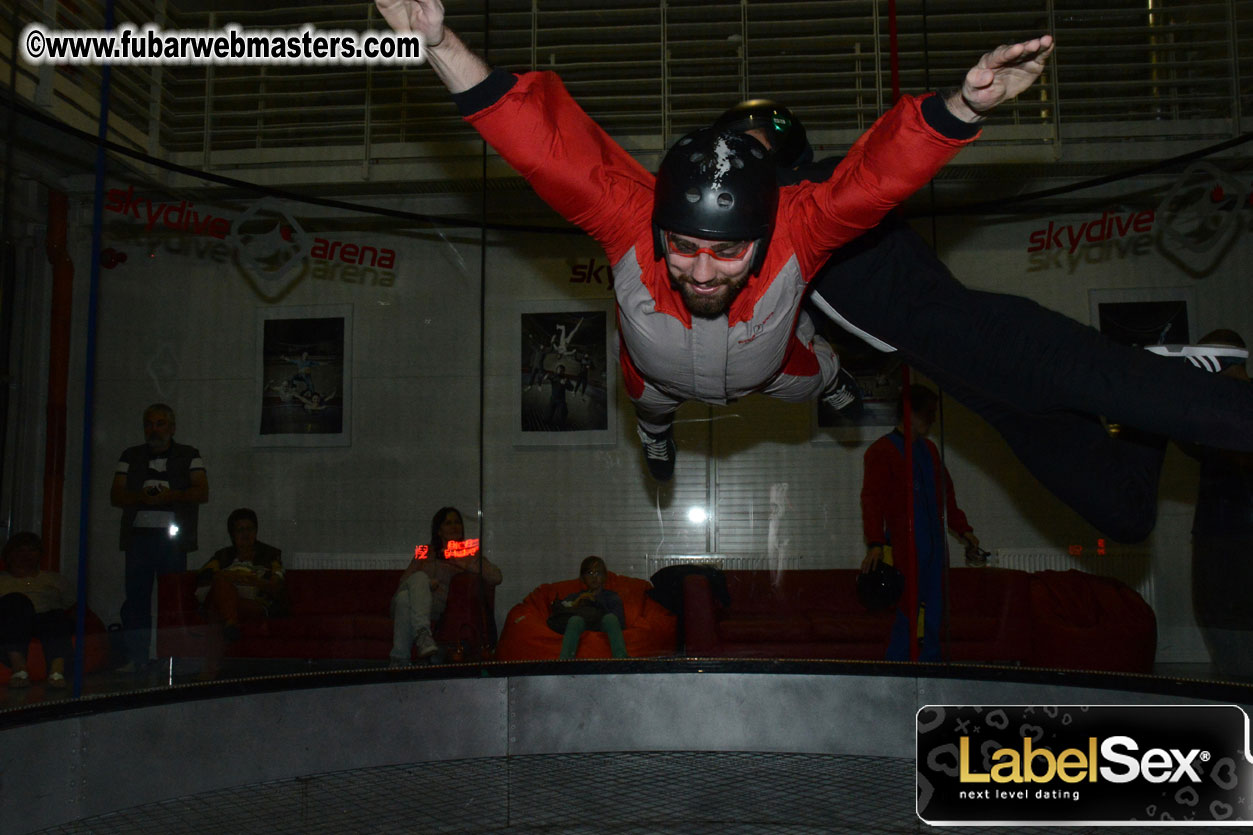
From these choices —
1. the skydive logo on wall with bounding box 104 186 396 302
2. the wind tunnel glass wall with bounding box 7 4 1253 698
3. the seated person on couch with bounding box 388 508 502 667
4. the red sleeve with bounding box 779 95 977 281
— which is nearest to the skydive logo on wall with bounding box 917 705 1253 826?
the wind tunnel glass wall with bounding box 7 4 1253 698

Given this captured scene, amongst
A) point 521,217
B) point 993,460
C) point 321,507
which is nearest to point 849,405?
point 993,460

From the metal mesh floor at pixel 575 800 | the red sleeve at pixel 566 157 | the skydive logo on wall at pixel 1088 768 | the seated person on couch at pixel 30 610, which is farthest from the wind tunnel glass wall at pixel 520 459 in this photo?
the red sleeve at pixel 566 157

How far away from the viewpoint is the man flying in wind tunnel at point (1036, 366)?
1.77m

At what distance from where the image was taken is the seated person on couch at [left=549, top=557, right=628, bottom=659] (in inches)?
157

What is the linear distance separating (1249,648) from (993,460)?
1.25 metres

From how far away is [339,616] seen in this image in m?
4.07

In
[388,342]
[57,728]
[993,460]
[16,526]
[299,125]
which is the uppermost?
[299,125]

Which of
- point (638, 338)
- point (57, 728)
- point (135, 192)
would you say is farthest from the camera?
point (135, 192)

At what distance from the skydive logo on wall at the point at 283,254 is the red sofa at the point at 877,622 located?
6.93 ft

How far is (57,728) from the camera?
2.45 m

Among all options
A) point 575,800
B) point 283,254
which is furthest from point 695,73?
point 575,800

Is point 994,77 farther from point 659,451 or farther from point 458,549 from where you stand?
point 458,549

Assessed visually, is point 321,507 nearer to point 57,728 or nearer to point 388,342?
point 388,342

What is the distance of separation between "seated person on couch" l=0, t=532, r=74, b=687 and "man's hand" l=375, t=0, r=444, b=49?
2888 mm
